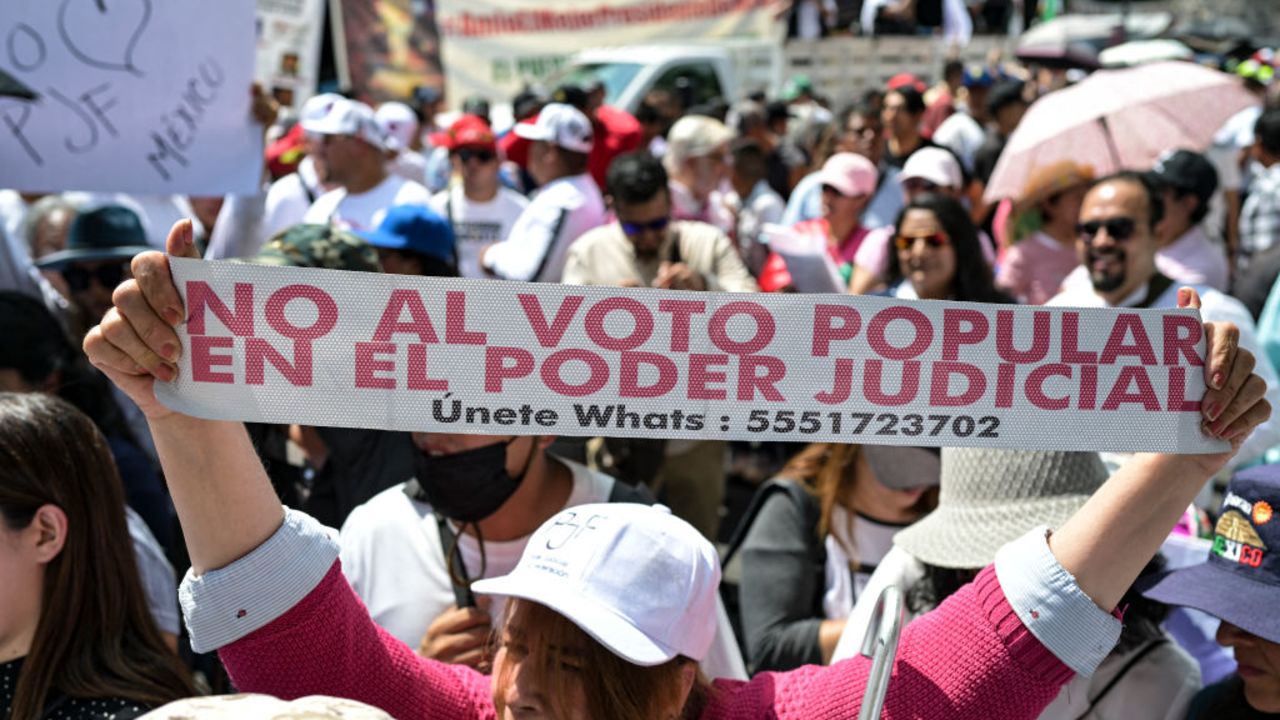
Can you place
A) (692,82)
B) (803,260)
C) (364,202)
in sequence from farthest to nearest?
(692,82) < (364,202) < (803,260)

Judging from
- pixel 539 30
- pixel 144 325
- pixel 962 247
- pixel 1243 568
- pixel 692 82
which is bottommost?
pixel 692 82

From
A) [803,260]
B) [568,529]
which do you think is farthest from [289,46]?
[568,529]

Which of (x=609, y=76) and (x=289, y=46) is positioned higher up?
(x=289, y=46)

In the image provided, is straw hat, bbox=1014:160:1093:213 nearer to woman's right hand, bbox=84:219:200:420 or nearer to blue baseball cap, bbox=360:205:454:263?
blue baseball cap, bbox=360:205:454:263

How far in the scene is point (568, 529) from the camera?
6.25 feet

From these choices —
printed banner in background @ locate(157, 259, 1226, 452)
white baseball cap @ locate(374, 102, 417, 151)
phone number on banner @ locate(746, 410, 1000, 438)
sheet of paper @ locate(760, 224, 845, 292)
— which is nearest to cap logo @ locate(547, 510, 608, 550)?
printed banner in background @ locate(157, 259, 1226, 452)

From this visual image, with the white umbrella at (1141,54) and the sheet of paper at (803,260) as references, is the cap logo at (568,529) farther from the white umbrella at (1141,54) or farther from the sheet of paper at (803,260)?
the white umbrella at (1141,54)

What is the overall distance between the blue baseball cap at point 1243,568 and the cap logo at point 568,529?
1016mm

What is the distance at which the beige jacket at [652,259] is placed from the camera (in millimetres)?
5164

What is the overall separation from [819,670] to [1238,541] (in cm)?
79

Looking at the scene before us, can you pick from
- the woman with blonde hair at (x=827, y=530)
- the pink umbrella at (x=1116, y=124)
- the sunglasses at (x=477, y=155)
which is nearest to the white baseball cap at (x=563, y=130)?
the sunglasses at (x=477, y=155)

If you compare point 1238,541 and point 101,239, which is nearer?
point 1238,541

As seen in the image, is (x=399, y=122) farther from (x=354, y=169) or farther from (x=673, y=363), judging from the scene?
(x=673, y=363)

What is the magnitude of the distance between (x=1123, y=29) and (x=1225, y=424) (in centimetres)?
1822
